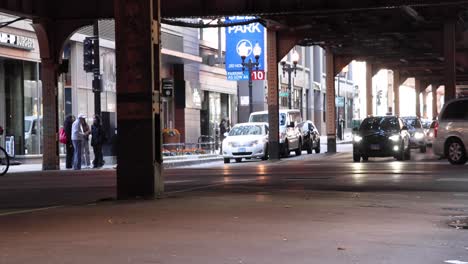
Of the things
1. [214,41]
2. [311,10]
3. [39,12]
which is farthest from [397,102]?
[39,12]

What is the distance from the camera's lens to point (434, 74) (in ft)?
216

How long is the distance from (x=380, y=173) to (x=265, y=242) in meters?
12.3

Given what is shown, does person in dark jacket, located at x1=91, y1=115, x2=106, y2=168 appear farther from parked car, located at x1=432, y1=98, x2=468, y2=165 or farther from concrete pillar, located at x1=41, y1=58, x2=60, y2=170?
parked car, located at x1=432, y1=98, x2=468, y2=165

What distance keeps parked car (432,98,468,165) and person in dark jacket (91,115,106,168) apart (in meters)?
11.5

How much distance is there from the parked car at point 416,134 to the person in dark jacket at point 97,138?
1654 centimetres

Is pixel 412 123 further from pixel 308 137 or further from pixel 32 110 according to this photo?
pixel 32 110

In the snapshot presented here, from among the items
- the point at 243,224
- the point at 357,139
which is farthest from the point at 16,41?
the point at 243,224

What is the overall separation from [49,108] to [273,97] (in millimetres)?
10449

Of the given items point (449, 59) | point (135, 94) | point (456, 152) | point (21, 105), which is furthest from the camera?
point (449, 59)

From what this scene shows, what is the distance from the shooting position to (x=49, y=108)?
2686 cm

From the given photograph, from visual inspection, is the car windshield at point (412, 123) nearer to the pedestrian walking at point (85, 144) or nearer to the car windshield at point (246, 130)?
the car windshield at point (246, 130)

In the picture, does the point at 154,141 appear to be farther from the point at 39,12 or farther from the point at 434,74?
the point at 434,74

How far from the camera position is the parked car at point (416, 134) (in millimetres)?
37344

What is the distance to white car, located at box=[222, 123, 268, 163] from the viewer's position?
32.8 meters
